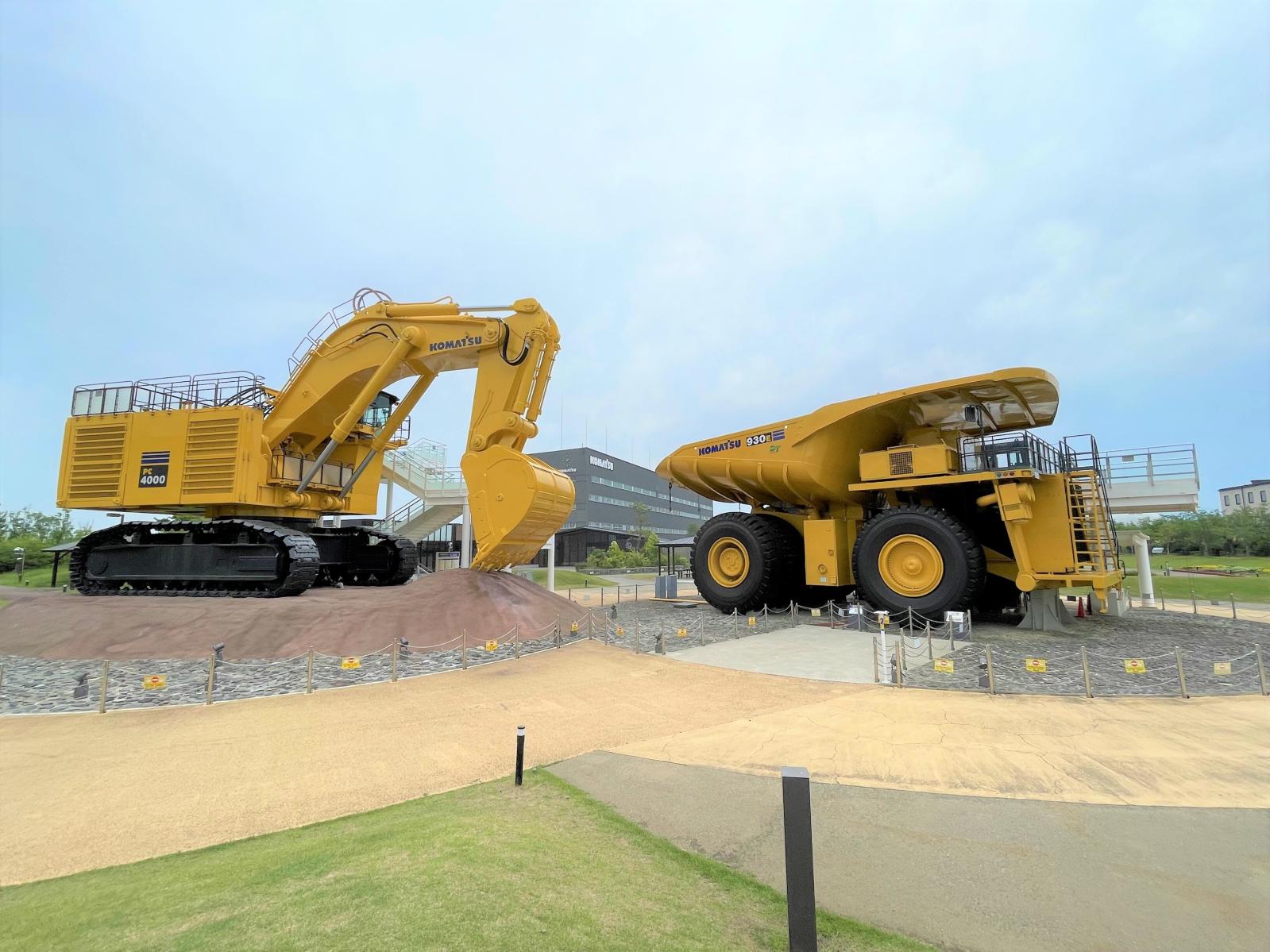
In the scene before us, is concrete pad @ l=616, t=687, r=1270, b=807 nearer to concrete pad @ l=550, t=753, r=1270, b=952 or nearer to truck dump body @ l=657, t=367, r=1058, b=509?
concrete pad @ l=550, t=753, r=1270, b=952

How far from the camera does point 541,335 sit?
12789 millimetres

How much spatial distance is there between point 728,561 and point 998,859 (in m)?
14.1

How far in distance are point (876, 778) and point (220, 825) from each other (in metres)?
5.40

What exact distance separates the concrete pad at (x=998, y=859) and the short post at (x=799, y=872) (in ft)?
2.20

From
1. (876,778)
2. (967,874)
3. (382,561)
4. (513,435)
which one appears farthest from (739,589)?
(967,874)

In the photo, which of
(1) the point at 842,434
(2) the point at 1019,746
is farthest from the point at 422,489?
(2) the point at 1019,746

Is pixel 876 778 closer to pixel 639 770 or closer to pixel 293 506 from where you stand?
pixel 639 770

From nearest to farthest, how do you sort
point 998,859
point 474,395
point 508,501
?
1. point 998,859
2. point 508,501
3. point 474,395

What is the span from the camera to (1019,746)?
6.07m

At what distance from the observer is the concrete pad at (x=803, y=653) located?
10.1 meters

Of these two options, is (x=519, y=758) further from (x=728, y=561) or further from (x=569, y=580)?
(x=569, y=580)

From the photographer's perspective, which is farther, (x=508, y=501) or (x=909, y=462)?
(x=909, y=462)

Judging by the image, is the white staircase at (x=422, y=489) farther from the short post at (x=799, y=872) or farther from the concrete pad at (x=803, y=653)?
the short post at (x=799, y=872)

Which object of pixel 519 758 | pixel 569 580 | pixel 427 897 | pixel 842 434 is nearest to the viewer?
pixel 427 897
